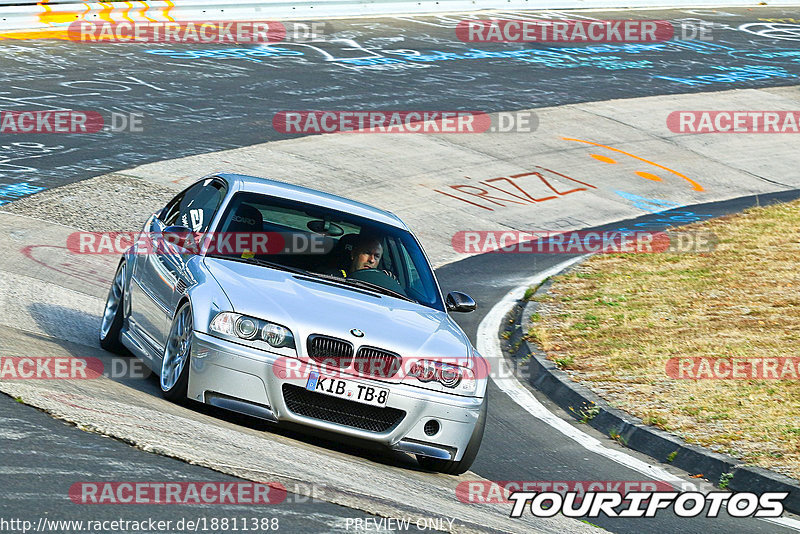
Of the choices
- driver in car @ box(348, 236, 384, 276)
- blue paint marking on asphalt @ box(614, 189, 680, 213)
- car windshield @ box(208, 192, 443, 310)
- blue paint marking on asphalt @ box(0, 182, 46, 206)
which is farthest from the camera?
blue paint marking on asphalt @ box(614, 189, 680, 213)

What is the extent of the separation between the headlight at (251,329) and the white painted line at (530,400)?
2880 millimetres

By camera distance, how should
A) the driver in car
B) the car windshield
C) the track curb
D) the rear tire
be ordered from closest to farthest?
the rear tire, the track curb, the car windshield, the driver in car

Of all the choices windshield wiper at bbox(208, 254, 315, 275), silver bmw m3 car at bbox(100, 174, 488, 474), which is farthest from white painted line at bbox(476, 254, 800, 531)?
windshield wiper at bbox(208, 254, 315, 275)

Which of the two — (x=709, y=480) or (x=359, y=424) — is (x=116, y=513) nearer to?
(x=359, y=424)

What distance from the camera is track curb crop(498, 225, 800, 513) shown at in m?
7.72

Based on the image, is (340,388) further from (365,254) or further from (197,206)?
(197,206)

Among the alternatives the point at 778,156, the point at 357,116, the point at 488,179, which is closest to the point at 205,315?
the point at 488,179

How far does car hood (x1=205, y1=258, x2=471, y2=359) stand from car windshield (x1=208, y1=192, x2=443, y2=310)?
23 centimetres

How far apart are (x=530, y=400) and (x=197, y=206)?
3.30 metres

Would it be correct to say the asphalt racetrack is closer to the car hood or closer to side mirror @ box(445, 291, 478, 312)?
the car hood

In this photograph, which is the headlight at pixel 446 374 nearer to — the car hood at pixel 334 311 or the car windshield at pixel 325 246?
the car hood at pixel 334 311

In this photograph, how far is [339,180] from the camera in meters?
18.2

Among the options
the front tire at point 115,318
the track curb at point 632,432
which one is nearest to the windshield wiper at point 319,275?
the front tire at point 115,318

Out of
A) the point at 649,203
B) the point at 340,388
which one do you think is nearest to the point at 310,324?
the point at 340,388
